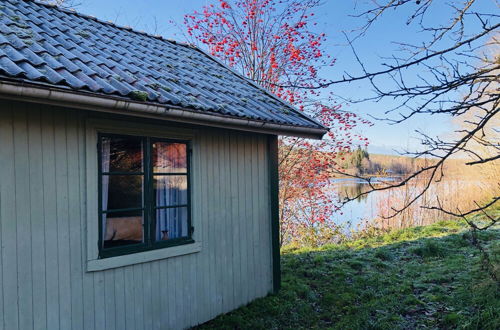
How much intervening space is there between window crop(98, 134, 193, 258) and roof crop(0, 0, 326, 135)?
0.61 m

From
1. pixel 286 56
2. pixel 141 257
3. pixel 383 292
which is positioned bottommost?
pixel 383 292

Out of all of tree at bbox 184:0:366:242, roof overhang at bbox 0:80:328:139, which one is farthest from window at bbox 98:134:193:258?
tree at bbox 184:0:366:242

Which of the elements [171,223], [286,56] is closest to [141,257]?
[171,223]

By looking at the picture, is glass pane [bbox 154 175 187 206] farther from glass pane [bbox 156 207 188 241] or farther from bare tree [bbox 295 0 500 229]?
bare tree [bbox 295 0 500 229]

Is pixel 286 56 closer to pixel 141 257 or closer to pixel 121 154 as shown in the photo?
pixel 121 154

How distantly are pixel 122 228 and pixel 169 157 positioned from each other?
95cm

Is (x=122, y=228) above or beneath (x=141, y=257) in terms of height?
above

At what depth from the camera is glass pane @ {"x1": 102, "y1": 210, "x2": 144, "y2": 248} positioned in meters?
3.67

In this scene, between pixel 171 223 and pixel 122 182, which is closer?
pixel 122 182

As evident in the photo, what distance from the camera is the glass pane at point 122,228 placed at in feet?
12.0

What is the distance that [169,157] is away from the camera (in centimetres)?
427

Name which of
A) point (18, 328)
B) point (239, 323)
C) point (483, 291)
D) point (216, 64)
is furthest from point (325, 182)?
point (18, 328)

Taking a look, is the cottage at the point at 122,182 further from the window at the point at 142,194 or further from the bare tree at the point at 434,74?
the bare tree at the point at 434,74

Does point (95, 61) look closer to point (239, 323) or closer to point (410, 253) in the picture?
point (239, 323)
